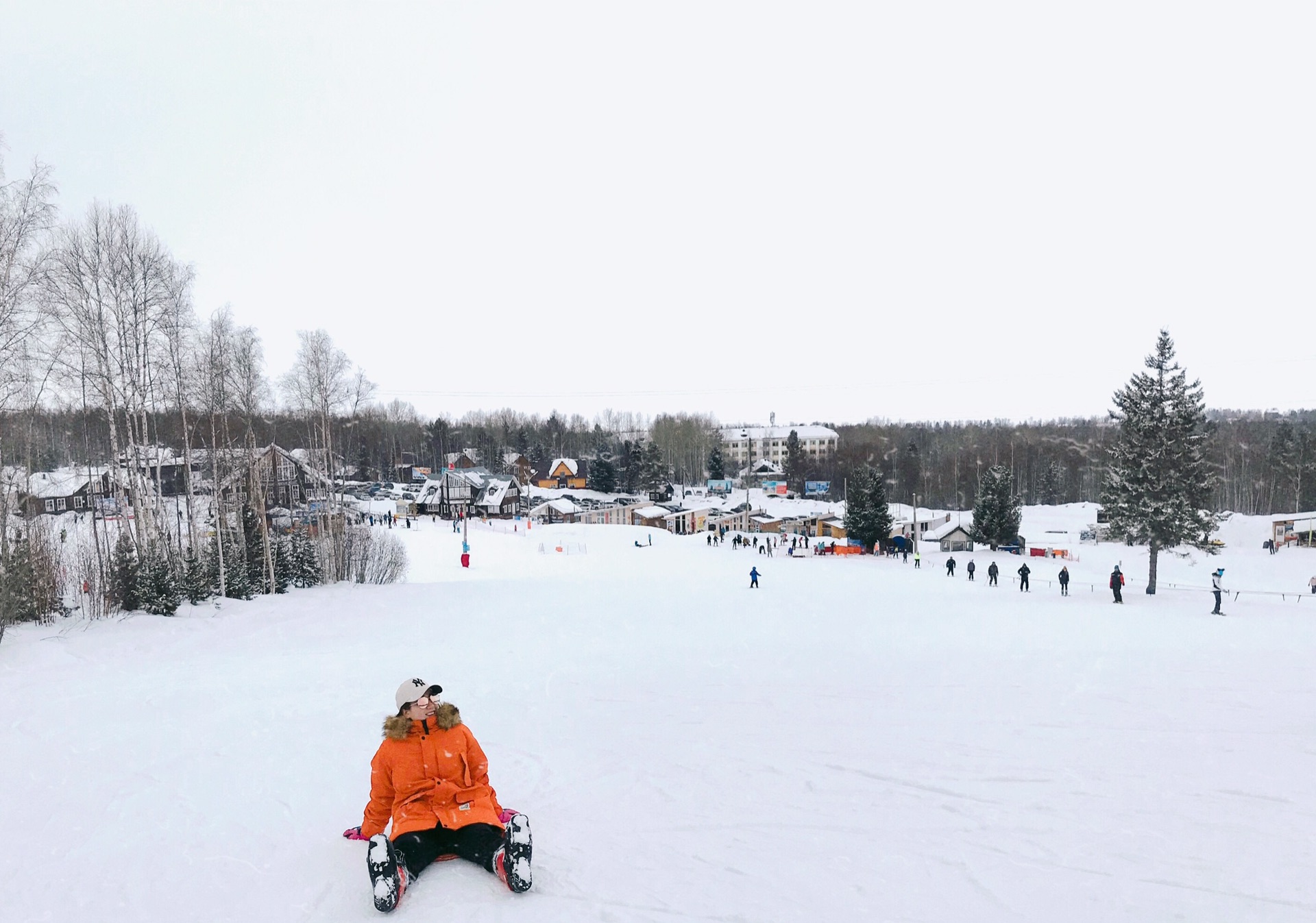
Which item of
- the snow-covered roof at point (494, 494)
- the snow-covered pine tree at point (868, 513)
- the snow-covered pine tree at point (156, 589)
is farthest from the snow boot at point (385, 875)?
the snow-covered roof at point (494, 494)

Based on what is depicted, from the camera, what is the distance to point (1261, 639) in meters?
14.8

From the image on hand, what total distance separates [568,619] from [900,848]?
1321cm

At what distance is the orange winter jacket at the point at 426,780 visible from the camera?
4984 millimetres

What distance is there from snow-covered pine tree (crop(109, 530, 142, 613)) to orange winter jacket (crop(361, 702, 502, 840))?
14.4 meters

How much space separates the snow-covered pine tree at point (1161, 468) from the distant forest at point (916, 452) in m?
24.5

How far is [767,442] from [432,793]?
15043 centimetres

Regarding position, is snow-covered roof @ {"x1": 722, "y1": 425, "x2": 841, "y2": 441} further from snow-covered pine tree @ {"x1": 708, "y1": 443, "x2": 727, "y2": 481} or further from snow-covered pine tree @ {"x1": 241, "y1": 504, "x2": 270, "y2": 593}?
snow-covered pine tree @ {"x1": 241, "y1": 504, "x2": 270, "y2": 593}

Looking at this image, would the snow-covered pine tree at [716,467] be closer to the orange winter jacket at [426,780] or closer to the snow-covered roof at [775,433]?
the snow-covered roof at [775,433]

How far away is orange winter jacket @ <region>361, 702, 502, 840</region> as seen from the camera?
4.98 metres

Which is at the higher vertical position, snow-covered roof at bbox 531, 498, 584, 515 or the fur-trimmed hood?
the fur-trimmed hood

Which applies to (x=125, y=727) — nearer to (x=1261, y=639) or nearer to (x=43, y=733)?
(x=43, y=733)

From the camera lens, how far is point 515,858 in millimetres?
4602

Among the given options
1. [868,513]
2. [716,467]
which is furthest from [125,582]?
[716,467]

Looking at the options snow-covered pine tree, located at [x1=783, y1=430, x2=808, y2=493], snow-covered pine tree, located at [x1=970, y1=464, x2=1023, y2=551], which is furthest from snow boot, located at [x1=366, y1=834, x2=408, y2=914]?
snow-covered pine tree, located at [x1=783, y1=430, x2=808, y2=493]
